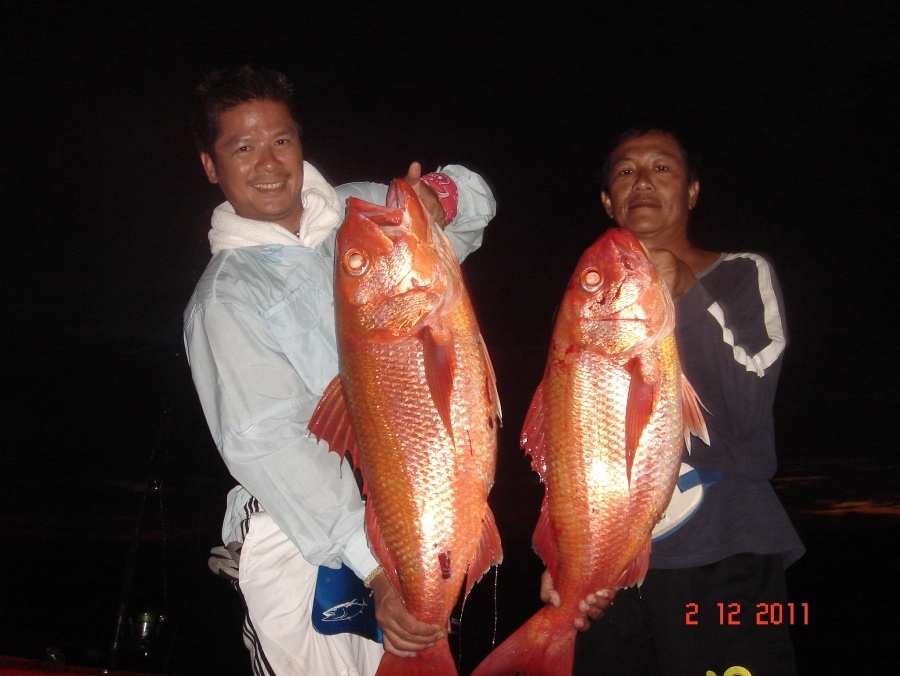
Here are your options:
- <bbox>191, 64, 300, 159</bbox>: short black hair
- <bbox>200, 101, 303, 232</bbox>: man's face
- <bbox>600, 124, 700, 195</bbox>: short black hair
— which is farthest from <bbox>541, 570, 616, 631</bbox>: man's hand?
<bbox>191, 64, 300, 159</bbox>: short black hair

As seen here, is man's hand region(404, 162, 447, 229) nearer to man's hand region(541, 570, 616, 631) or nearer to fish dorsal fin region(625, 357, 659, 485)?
fish dorsal fin region(625, 357, 659, 485)

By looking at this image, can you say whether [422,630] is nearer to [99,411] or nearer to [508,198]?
[508,198]

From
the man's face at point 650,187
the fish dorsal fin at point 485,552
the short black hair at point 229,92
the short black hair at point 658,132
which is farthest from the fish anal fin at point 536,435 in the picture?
the short black hair at point 229,92

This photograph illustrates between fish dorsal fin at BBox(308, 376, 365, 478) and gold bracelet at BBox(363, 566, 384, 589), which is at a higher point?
fish dorsal fin at BBox(308, 376, 365, 478)

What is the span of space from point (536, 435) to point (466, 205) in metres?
1.22

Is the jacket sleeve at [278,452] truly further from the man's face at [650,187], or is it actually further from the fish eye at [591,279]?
the man's face at [650,187]

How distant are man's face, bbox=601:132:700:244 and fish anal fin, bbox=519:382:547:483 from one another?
0.87 meters

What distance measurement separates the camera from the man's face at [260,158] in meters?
2.57

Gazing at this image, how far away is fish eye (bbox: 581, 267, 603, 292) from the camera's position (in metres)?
2.09

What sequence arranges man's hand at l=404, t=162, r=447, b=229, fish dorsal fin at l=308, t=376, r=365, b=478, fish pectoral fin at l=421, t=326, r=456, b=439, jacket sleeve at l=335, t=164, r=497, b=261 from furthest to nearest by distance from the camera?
jacket sleeve at l=335, t=164, r=497, b=261, man's hand at l=404, t=162, r=447, b=229, fish dorsal fin at l=308, t=376, r=365, b=478, fish pectoral fin at l=421, t=326, r=456, b=439

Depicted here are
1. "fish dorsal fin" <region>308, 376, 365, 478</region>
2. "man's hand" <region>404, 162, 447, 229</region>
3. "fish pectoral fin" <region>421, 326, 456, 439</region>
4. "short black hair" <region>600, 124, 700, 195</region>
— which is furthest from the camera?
"short black hair" <region>600, 124, 700, 195</region>

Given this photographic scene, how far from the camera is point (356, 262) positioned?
7.00ft

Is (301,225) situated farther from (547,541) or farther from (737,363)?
(737,363)

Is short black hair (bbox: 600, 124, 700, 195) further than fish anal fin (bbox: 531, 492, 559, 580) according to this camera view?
Yes
